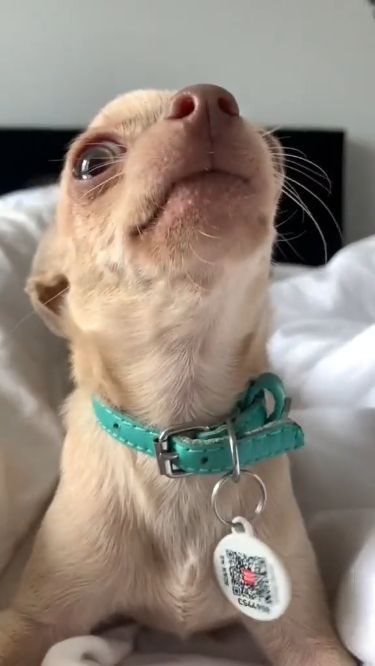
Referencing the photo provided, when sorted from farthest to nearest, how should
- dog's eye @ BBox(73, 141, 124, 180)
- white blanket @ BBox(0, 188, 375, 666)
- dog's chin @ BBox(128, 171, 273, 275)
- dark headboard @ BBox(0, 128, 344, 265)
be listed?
dark headboard @ BBox(0, 128, 344, 265), white blanket @ BBox(0, 188, 375, 666), dog's eye @ BBox(73, 141, 124, 180), dog's chin @ BBox(128, 171, 273, 275)

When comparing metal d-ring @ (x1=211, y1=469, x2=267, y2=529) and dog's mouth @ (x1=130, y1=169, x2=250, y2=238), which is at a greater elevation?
dog's mouth @ (x1=130, y1=169, x2=250, y2=238)

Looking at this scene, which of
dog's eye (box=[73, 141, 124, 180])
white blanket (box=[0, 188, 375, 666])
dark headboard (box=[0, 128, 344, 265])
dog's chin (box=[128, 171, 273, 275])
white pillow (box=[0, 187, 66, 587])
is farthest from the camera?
dark headboard (box=[0, 128, 344, 265])

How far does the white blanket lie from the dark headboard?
0.51 metres

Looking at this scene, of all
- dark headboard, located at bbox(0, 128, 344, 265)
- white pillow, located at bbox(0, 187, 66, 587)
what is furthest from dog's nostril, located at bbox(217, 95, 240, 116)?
dark headboard, located at bbox(0, 128, 344, 265)

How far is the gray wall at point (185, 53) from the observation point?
7.11ft

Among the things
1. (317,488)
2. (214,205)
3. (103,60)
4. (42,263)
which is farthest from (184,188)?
(103,60)

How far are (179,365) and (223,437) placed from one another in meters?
0.09

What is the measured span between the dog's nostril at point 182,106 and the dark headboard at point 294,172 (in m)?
1.31

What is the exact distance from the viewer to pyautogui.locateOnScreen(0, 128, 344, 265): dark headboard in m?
2.14

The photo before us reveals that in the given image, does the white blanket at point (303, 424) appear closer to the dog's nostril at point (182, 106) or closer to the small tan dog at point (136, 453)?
the small tan dog at point (136, 453)

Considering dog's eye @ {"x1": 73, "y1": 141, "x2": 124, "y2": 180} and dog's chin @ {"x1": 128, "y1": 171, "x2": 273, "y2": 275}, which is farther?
dog's eye @ {"x1": 73, "y1": 141, "x2": 124, "y2": 180}

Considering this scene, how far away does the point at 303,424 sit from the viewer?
1.29 metres

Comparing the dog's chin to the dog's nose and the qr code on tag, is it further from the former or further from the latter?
the qr code on tag

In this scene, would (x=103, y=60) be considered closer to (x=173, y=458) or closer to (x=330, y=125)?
(x=330, y=125)
